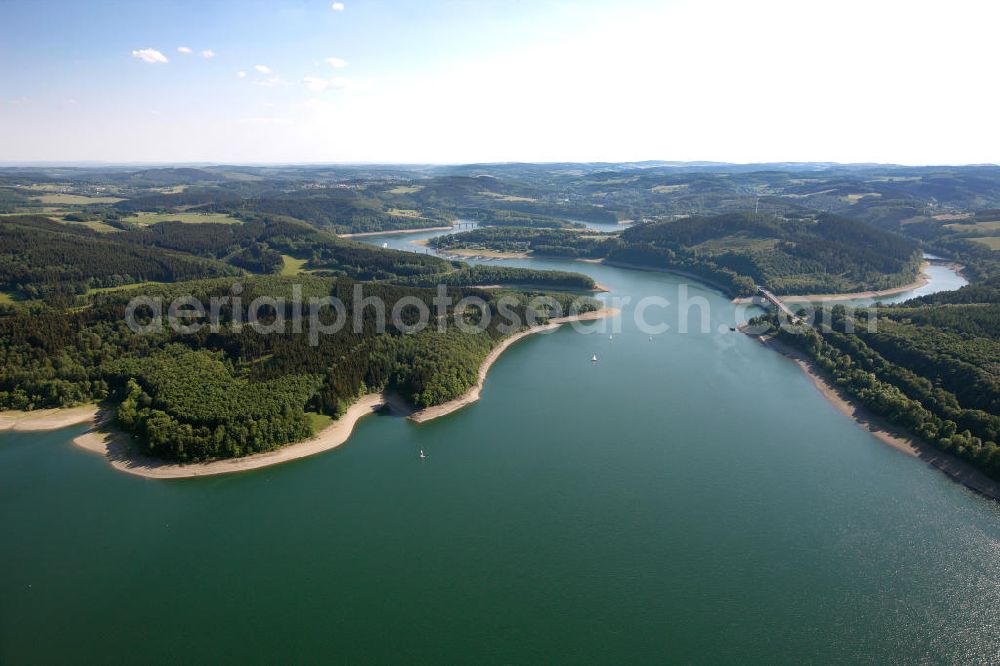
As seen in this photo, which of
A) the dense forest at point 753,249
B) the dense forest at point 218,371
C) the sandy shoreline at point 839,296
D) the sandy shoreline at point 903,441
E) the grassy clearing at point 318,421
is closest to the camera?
the sandy shoreline at point 903,441

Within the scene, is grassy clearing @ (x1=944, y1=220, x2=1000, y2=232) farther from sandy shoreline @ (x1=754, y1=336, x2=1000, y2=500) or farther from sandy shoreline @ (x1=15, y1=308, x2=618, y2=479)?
sandy shoreline @ (x1=15, y1=308, x2=618, y2=479)

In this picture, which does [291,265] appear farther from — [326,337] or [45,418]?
[45,418]

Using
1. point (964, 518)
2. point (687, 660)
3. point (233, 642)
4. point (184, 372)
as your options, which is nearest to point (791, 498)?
point (964, 518)

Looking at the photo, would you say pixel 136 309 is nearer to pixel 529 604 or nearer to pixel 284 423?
pixel 284 423

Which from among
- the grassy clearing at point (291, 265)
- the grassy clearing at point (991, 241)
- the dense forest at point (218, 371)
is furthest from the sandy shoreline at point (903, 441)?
the grassy clearing at point (991, 241)

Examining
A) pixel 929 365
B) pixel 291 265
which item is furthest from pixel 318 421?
pixel 291 265

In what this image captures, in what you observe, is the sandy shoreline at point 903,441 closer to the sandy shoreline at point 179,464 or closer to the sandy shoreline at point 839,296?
the sandy shoreline at point 179,464
